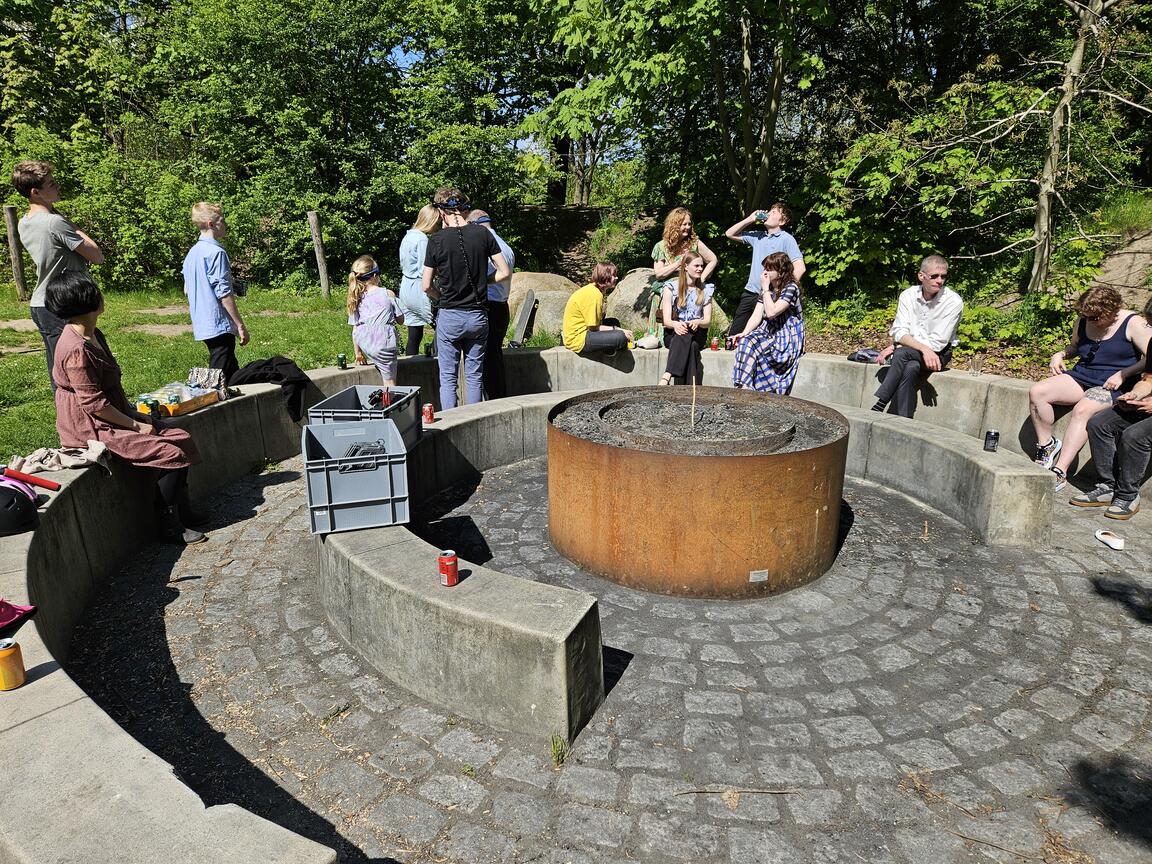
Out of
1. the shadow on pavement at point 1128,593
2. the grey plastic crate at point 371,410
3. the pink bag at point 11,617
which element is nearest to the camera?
the pink bag at point 11,617

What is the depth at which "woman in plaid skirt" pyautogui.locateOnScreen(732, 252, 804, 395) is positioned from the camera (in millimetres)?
6363

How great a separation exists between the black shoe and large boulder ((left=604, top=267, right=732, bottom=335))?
24.5 feet

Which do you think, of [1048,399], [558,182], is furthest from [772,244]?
[558,182]

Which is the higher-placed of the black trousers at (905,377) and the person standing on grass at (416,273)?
the person standing on grass at (416,273)

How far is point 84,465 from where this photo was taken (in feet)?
14.5

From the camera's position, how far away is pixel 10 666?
261 centimetres

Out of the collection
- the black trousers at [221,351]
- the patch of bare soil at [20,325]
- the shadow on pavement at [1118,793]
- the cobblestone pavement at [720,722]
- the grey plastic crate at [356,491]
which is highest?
the black trousers at [221,351]

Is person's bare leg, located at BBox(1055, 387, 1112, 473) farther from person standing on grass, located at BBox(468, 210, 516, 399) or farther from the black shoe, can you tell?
the black shoe

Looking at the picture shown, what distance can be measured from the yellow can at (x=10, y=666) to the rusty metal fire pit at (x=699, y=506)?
2887mm

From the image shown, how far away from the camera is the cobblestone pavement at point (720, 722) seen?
268 cm

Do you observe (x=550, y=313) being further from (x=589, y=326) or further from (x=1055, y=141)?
(x=1055, y=141)

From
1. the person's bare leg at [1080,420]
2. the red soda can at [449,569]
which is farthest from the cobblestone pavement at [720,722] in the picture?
the person's bare leg at [1080,420]

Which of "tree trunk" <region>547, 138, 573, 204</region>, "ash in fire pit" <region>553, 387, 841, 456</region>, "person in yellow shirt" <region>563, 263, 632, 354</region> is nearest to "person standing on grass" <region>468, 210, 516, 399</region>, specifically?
"person in yellow shirt" <region>563, 263, 632, 354</region>

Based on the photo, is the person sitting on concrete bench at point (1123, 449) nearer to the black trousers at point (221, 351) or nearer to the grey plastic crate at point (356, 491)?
the grey plastic crate at point (356, 491)
